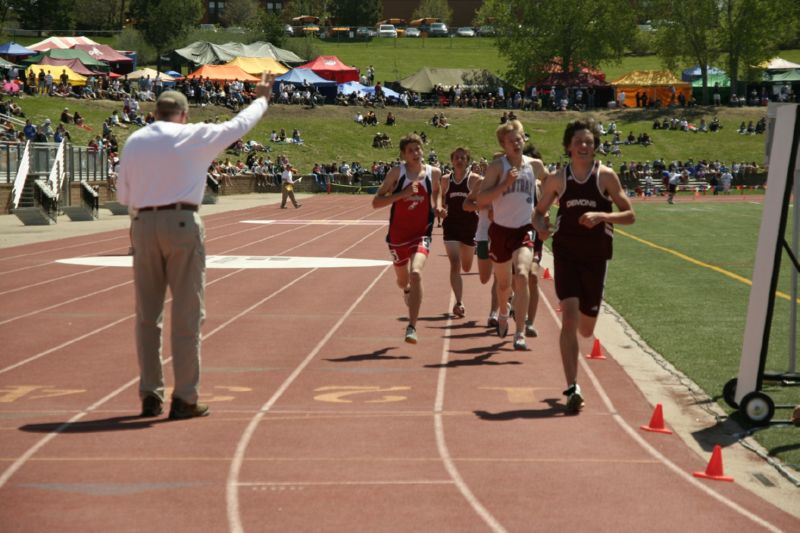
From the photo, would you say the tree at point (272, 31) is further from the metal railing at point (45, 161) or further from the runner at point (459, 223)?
the runner at point (459, 223)

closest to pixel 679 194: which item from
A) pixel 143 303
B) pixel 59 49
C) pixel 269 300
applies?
pixel 59 49

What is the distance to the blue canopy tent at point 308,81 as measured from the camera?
77188 mm

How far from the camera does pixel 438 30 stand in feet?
462

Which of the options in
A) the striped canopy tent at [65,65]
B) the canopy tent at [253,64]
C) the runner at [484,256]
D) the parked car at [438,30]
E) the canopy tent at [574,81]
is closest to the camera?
the runner at [484,256]

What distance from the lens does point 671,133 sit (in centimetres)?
8156

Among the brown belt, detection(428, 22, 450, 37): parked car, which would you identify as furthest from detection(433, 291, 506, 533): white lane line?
detection(428, 22, 450, 37): parked car

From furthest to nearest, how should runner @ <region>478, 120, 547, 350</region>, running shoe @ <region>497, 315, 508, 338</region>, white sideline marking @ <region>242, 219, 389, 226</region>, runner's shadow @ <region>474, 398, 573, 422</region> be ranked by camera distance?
white sideline marking @ <region>242, 219, 389, 226</region>, running shoe @ <region>497, 315, 508, 338</region>, runner @ <region>478, 120, 547, 350</region>, runner's shadow @ <region>474, 398, 573, 422</region>

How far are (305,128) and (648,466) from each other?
67154 mm

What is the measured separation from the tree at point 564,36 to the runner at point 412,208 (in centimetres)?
8967

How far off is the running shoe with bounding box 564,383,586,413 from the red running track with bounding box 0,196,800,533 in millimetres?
97

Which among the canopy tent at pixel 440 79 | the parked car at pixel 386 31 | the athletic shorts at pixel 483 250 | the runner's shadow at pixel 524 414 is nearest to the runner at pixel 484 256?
the athletic shorts at pixel 483 250

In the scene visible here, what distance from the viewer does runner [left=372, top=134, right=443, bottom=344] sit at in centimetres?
1226

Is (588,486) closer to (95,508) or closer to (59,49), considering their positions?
(95,508)

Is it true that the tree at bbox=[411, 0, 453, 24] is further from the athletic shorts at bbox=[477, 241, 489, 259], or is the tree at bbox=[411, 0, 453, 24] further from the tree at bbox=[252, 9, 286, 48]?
the athletic shorts at bbox=[477, 241, 489, 259]
